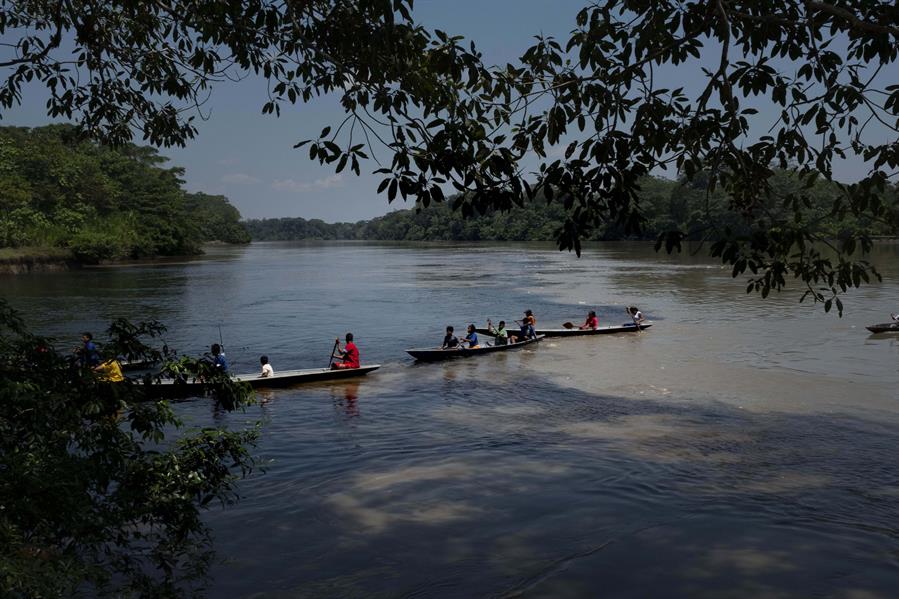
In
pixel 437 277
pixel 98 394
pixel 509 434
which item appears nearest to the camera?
pixel 98 394

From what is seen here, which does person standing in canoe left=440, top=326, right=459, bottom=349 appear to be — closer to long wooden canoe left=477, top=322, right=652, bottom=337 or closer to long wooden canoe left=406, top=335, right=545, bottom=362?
long wooden canoe left=406, top=335, right=545, bottom=362

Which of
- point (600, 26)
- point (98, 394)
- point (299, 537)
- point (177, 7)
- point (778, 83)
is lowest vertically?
point (299, 537)

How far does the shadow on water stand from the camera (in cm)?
973

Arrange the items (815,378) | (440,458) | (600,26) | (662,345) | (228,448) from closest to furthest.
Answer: (228,448)
(600,26)
(440,458)
(815,378)
(662,345)

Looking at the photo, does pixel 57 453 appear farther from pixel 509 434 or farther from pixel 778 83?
pixel 509 434

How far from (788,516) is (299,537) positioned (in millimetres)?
7367

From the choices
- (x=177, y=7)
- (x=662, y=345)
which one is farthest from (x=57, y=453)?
(x=662, y=345)

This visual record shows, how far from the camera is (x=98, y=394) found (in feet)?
22.0

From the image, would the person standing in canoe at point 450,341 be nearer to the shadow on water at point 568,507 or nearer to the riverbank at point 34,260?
the shadow on water at point 568,507

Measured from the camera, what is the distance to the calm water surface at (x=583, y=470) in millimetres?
9906

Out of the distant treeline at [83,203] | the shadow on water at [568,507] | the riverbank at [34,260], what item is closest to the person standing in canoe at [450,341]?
the shadow on water at [568,507]

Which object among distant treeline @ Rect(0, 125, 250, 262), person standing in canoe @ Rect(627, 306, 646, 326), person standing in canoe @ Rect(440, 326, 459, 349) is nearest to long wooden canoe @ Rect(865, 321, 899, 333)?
person standing in canoe @ Rect(627, 306, 646, 326)

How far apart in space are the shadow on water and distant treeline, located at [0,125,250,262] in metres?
56.4

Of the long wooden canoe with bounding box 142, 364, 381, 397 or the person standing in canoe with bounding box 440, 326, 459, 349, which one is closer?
the long wooden canoe with bounding box 142, 364, 381, 397
